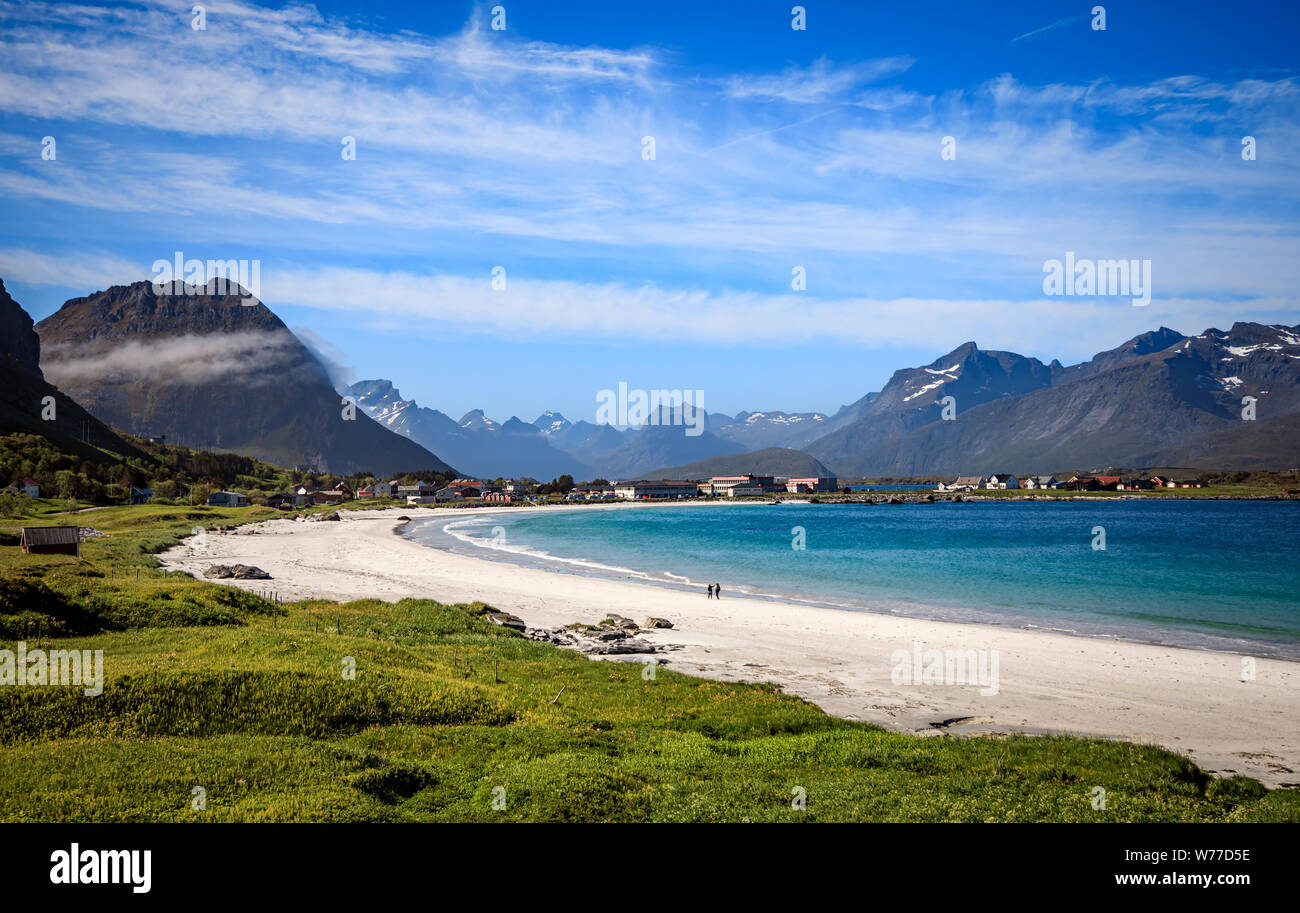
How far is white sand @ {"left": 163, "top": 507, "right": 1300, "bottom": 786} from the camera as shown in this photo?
84.1 ft

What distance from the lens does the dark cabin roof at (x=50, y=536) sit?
178 feet

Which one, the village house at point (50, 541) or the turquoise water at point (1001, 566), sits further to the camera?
the village house at point (50, 541)

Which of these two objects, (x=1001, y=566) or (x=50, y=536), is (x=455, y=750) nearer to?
(x=50, y=536)

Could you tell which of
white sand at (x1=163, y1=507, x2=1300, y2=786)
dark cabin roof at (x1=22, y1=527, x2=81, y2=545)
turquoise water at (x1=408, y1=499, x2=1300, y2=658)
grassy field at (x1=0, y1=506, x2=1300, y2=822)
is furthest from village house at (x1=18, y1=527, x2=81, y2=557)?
turquoise water at (x1=408, y1=499, x2=1300, y2=658)

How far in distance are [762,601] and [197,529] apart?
305 feet

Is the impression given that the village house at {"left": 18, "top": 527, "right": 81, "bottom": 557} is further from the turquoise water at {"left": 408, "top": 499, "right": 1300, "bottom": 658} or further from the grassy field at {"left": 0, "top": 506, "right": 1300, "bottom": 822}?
the turquoise water at {"left": 408, "top": 499, "right": 1300, "bottom": 658}

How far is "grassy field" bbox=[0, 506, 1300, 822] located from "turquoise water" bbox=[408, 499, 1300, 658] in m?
30.6

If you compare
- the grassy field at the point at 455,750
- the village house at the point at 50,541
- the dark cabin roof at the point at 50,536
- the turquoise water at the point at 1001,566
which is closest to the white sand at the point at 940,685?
the grassy field at the point at 455,750

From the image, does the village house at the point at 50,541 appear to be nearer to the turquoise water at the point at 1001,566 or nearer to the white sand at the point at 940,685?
the white sand at the point at 940,685

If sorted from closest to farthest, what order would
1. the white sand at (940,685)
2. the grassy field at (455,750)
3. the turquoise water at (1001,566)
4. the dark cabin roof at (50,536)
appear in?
the grassy field at (455,750) < the white sand at (940,685) < the turquoise water at (1001,566) < the dark cabin roof at (50,536)

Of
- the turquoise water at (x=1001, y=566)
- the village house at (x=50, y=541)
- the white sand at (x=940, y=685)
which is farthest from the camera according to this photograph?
the village house at (x=50, y=541)
